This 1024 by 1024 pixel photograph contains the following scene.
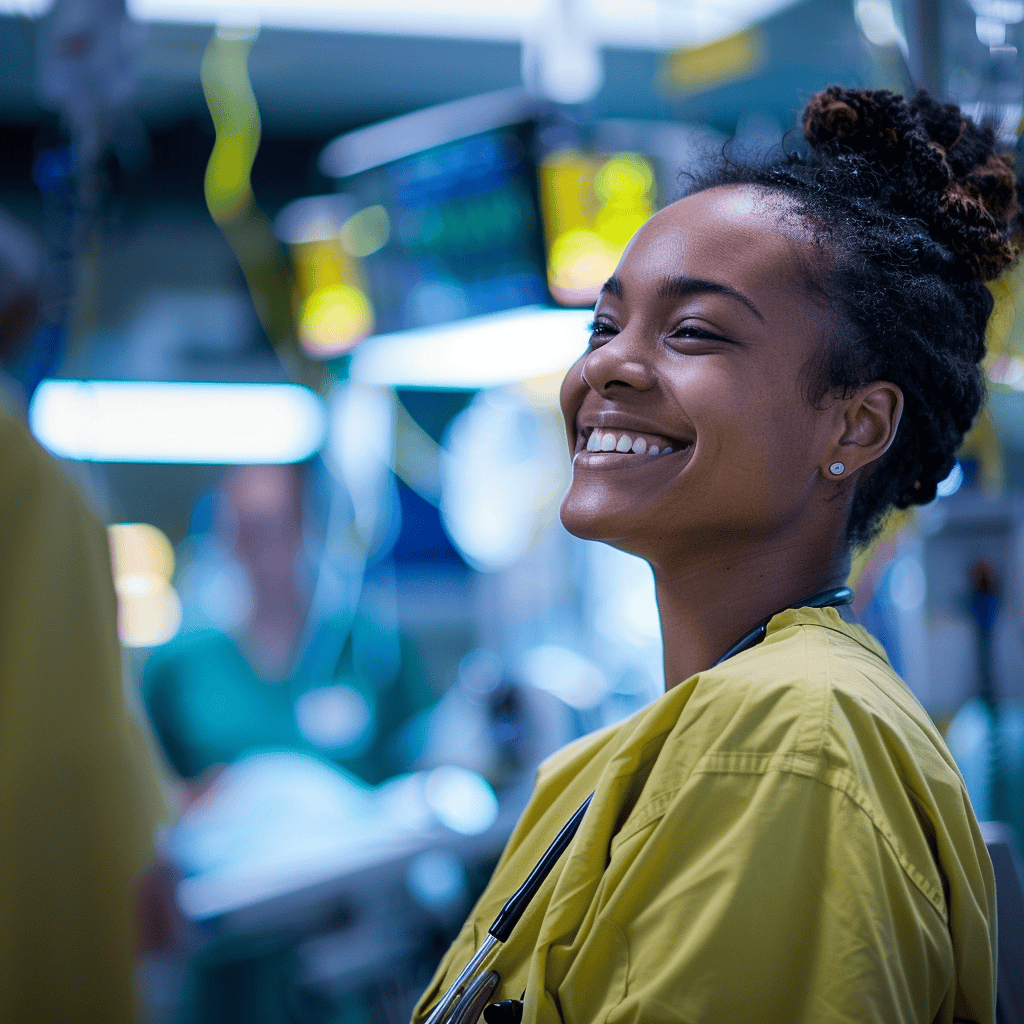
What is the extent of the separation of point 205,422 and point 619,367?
167 inches

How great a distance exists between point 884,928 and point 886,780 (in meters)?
0.10

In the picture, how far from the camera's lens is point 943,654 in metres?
2.08

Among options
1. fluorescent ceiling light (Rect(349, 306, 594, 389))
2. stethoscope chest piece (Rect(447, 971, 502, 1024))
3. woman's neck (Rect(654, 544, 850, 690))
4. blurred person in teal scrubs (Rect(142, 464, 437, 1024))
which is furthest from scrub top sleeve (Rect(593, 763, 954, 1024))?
fluorescent ceiling light (Rect(349, 306, 594, 389))

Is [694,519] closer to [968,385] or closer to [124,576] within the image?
[968,385]

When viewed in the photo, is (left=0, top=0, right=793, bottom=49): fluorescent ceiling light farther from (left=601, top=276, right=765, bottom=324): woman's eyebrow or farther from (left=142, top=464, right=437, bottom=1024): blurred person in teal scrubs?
(left=601, top=276, right=765, bottom=324): woman's eyebrow

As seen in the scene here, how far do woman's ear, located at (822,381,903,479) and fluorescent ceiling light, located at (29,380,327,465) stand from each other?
4180mm

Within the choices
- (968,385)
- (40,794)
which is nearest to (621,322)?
(968,385)

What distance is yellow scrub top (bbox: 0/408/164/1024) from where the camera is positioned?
1.47m

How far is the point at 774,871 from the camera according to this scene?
71 centimetres

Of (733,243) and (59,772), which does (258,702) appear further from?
(733,243)

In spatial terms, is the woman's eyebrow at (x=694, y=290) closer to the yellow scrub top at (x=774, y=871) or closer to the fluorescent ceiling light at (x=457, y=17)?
the yellow scrub top at (x=774, y=871)

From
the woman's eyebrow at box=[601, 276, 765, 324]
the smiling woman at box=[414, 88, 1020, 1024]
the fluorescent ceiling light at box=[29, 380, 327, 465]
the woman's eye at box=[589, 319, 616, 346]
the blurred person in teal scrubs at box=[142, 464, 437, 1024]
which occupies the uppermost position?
the fluorescent ceiling light at box=[29, 380, 327, 465]

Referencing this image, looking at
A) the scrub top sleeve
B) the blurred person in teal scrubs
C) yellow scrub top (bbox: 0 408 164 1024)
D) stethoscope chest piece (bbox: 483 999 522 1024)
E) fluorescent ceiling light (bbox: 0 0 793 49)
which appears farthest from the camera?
fluorescent ceiling light (bbox: 0 0 793 49)

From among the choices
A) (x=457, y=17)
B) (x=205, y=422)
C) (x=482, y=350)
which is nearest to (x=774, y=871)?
(x=482, y=350)
